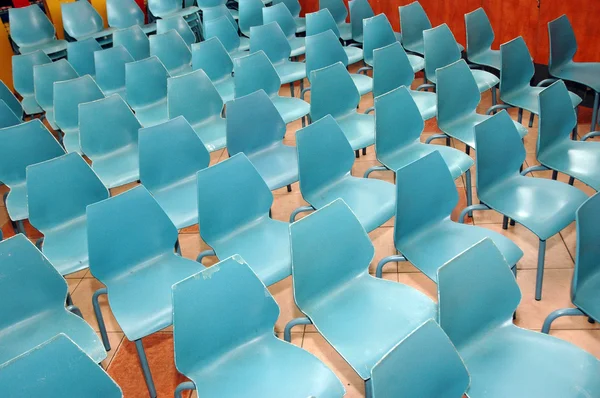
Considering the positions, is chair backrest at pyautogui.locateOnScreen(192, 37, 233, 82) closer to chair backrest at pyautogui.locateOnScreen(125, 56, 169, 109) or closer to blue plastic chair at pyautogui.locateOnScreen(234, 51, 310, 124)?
chair backrest at pyautogui.locateOnScreen(125, 56, 169, 109)

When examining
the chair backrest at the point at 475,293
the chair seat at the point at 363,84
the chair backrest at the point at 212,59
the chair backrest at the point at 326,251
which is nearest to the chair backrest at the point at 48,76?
the chair backrest at the point at 212,59

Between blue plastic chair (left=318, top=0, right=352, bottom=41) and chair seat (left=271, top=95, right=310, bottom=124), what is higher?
blue plastic chair (left=318, top=0, right=352, bottom=41)

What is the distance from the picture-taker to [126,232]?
9.09 ft

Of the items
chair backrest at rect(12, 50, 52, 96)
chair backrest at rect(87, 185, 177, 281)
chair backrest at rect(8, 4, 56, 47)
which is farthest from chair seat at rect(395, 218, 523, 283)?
chair backrest at rect(8, 4, 56, 47)

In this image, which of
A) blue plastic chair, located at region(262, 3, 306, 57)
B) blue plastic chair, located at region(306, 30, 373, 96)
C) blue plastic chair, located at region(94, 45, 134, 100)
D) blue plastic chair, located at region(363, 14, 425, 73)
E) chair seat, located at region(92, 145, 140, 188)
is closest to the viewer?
chair seat, located at region(92, 145, 140, 188)

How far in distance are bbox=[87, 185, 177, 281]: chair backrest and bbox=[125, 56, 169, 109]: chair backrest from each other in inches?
76.6

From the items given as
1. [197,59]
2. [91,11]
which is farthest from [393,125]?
[91,11]

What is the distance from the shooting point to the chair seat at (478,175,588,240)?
9.28 feet

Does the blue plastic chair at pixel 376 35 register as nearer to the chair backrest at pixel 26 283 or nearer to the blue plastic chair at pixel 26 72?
the blue plastic chair at pixel 26 72

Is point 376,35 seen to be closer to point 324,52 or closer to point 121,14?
point 324,52

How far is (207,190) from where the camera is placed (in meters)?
2.83

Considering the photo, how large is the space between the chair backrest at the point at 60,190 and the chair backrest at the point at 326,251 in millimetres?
1424

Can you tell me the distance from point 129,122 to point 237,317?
6.98ft

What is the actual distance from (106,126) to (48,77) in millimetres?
1218
